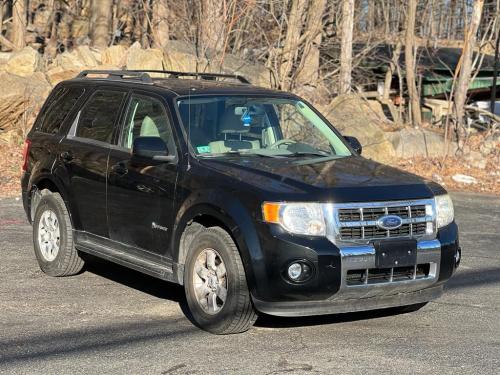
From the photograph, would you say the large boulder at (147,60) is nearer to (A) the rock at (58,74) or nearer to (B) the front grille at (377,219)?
(A) the rock at (58,74)

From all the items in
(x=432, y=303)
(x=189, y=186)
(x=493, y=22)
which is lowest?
(x=432, y=303)

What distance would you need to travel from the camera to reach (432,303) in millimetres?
7609

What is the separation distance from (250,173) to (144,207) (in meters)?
1.06

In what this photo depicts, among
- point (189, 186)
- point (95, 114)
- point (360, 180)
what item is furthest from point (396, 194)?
point (95, 114)

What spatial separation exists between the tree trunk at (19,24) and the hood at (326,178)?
16262 millimetres

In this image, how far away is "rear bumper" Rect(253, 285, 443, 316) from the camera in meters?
6.08

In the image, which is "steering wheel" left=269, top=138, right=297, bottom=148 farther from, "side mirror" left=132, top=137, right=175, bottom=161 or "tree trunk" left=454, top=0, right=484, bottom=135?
"tree trunk" left=454, top=0, right=484, bottom=135

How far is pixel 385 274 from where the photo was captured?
6297 mm

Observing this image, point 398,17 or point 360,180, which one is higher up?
point 398,17

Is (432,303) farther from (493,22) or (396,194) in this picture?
(493,22)

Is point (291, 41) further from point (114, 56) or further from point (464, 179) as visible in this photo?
point (464, 179)

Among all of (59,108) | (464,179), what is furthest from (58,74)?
(59,108)

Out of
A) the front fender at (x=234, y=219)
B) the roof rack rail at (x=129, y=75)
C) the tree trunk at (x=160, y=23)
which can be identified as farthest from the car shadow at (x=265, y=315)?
the tree trunk at (x=160, y=23)

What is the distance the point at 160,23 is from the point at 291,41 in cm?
380
